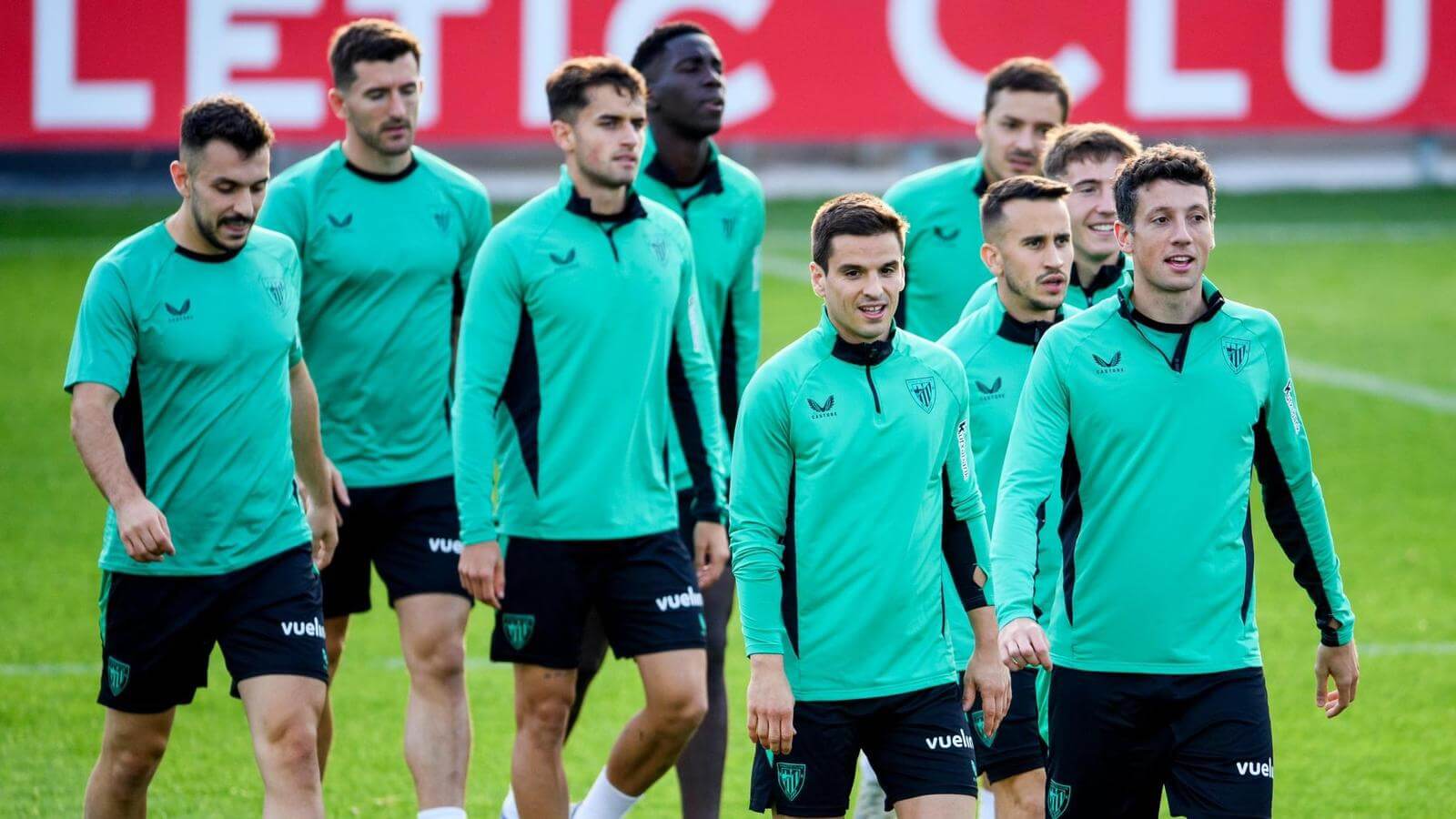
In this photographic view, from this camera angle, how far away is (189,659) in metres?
6.16

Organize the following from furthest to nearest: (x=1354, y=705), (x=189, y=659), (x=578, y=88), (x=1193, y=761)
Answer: (x=1354, y=705)
(x=578, y=88)
(x=189, y=659)
(x=1193, y=761)

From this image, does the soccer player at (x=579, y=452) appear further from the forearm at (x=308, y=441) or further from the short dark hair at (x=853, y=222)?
the short dark hair at (x=853, y=222)

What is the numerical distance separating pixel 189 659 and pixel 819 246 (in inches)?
88.7

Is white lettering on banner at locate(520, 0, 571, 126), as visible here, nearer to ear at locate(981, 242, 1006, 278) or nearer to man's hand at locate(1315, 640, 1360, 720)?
ear at locate(981, 242, 1006, 278)

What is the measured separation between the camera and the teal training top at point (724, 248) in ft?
25.0

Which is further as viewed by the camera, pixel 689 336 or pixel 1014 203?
pixel 689 336

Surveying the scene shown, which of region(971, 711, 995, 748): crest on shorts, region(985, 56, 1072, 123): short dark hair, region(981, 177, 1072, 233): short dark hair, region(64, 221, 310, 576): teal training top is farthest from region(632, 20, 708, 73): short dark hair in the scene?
region(971, 711, 995, 748): crest on shorts

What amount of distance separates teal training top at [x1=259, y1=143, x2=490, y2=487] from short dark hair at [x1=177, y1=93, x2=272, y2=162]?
110 centimetres

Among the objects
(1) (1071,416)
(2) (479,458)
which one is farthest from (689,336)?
(1) (1071,416)

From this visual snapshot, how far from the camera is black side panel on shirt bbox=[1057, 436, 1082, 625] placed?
5434 millimetres

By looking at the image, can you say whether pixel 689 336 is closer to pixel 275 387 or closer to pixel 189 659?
pixel 275 387

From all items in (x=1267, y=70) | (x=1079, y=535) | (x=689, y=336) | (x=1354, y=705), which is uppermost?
(x=1267, y=70)

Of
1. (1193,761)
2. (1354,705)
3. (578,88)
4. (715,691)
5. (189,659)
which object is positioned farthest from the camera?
(1354,705)

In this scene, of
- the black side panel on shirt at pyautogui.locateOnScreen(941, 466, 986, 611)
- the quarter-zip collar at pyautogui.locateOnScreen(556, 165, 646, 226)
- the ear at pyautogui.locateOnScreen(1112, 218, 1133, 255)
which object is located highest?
the quarter-zip collar at pyautogui.locateOnScreen(556, 165, 646, 226)
